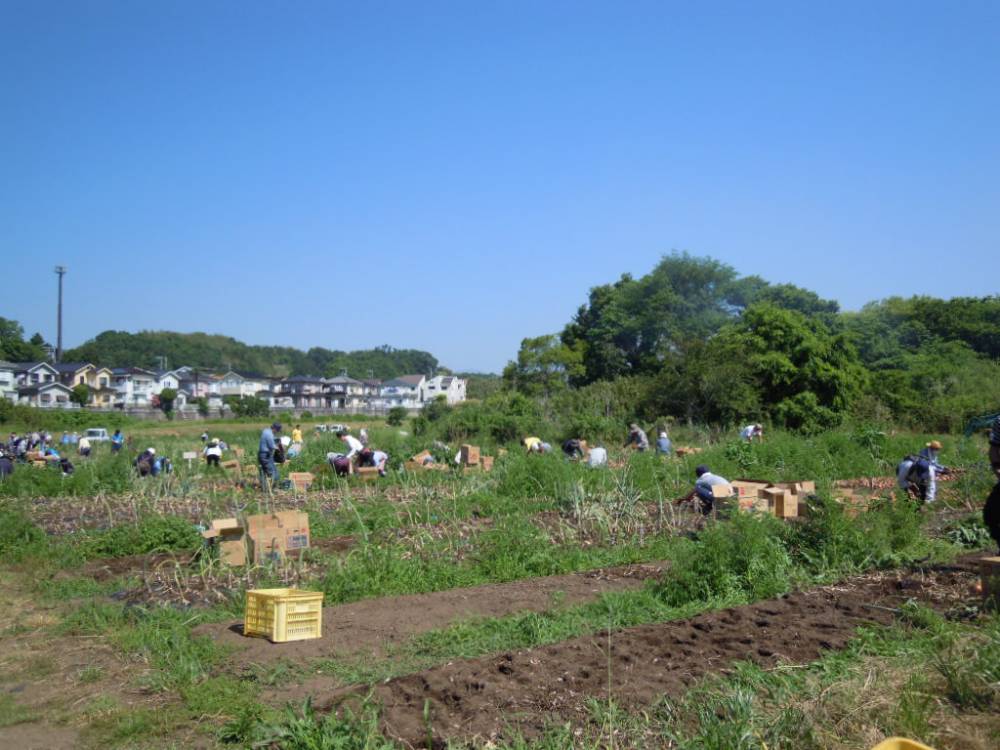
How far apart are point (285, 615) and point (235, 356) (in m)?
141

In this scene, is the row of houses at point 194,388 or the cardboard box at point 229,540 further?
the row of houses at point 194,388

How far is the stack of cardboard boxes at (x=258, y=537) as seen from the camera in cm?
955

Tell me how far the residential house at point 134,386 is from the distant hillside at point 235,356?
36.5 ft

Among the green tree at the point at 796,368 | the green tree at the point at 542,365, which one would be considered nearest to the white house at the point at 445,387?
the green tree at the point at 542,365

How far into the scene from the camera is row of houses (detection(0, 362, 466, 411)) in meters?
74.7

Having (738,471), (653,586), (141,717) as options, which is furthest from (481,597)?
(738,471)

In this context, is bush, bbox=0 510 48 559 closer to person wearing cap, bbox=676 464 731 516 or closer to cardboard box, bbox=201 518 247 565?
cardboard box, bbox=201 518 247 565

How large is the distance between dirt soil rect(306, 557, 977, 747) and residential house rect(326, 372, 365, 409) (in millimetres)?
100223

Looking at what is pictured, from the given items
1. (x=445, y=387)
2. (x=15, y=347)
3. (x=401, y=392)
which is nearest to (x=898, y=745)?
(x=15, y=347)

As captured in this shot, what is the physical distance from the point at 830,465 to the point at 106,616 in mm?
15091

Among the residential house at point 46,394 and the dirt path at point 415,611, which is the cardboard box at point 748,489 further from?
the residential house at point 46,394

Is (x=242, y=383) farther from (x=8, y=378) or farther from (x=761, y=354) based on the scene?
(x=761, y=354)

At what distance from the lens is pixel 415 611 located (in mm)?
7855

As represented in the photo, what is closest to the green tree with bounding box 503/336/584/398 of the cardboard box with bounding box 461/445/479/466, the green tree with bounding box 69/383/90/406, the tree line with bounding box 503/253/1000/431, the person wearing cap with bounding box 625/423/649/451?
the tree line with bounding box 503/253/1000/431
